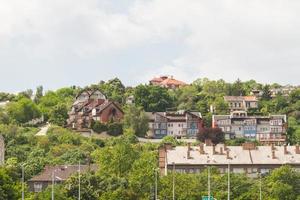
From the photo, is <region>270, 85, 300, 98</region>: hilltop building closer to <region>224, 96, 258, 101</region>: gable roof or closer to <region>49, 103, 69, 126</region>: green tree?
<region>224, 96, 258, 101</region>: gable roof

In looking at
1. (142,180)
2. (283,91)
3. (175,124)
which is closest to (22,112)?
(175,124)

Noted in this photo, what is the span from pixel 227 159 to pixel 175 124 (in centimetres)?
4016

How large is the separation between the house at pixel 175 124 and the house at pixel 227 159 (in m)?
33.2

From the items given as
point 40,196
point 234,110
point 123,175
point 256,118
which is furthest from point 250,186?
point 234,110

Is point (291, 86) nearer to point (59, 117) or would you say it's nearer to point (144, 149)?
point (59, 117)

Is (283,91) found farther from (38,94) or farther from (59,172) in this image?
(59,172)

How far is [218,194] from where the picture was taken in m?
75.9

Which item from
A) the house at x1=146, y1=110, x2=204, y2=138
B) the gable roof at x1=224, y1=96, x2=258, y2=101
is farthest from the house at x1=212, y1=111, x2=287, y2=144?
the gable roof at x1=224, y1=96, x2=258, y2=101

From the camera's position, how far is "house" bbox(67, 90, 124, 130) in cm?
13438

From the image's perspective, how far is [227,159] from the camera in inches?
3986

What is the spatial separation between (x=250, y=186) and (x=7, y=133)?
48.7 meters

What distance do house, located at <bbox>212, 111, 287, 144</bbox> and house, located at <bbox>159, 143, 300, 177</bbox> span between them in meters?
31.6

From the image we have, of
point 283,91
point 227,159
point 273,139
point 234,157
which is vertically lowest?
point 227,159

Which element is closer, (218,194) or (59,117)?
(218,194)
